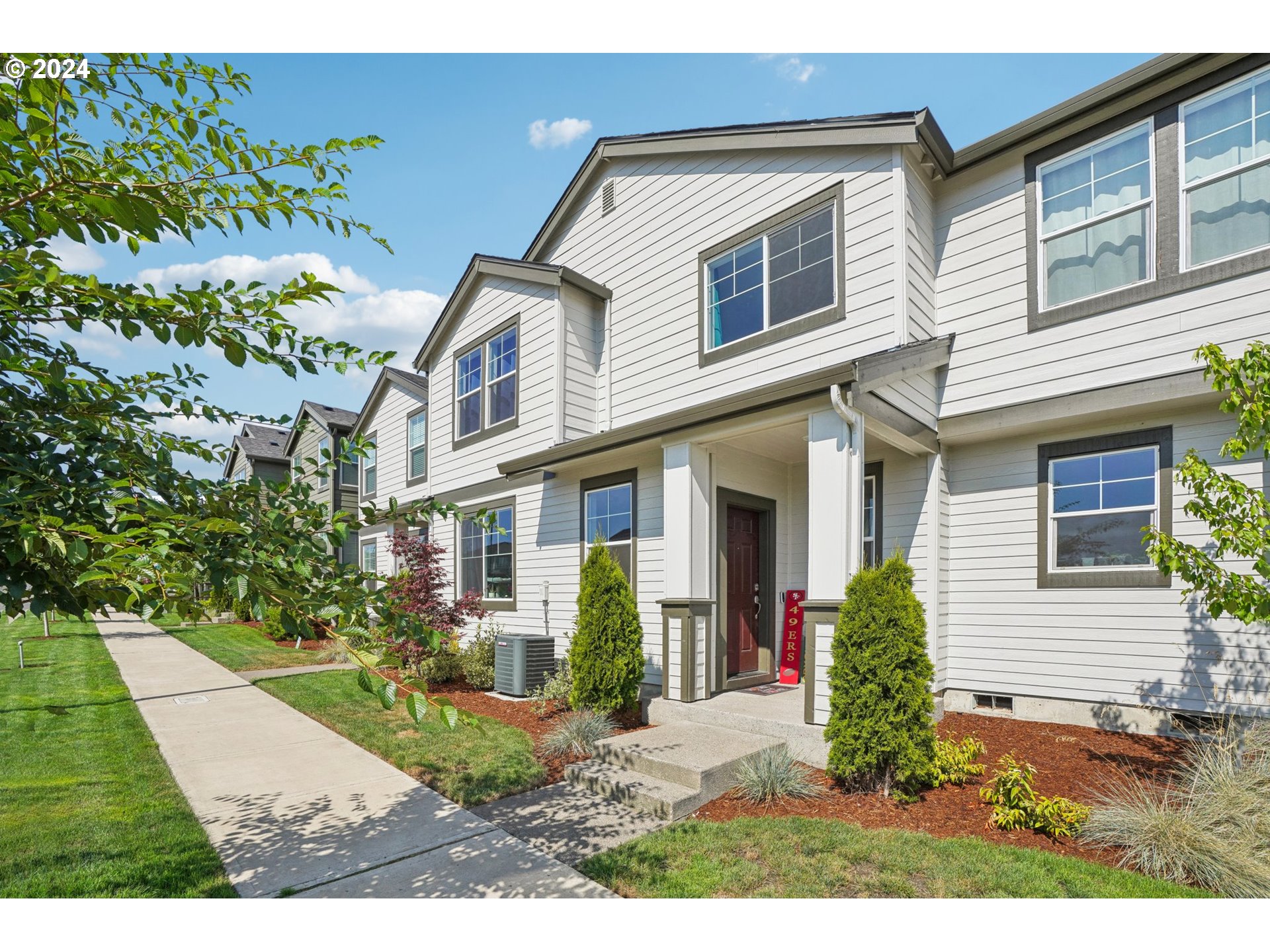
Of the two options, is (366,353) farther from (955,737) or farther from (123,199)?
(955,737)

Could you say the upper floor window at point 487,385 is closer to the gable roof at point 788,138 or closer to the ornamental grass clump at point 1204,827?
the gable roof at point 788,138

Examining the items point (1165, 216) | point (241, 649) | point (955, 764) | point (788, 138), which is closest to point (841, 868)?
point (955, 764)

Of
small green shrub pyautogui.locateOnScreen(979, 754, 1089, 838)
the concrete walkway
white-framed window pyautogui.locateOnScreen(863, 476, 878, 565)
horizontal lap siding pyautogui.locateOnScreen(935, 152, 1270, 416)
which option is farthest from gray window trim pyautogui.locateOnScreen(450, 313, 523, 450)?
small green shrub pyautogui.locateOnScreen(979, 754, 1089, 838)

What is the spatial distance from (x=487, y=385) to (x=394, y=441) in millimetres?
4890

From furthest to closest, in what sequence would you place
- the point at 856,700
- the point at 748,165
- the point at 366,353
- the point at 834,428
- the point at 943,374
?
1. the point at 748,165
2. the point at 943,374
3. the point at 834,428
4. the point at 856,700
5. the point at 366,353

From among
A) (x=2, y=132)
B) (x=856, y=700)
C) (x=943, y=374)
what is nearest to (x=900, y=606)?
(x=856, y=700)

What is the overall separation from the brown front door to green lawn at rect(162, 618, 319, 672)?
671cm

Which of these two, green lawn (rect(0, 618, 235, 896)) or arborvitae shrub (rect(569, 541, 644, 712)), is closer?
green lawn (rect(0, 618, 235, 896))

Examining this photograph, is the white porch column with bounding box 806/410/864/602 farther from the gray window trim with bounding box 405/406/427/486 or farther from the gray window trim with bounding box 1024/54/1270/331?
the gray window trim with bounding box 405/406/427/486

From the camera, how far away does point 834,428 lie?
667cm

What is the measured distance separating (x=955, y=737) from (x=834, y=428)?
3.28 meters

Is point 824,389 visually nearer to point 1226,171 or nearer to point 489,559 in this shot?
point 1226,171

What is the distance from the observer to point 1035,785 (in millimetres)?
5590

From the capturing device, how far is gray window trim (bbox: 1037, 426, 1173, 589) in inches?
267
